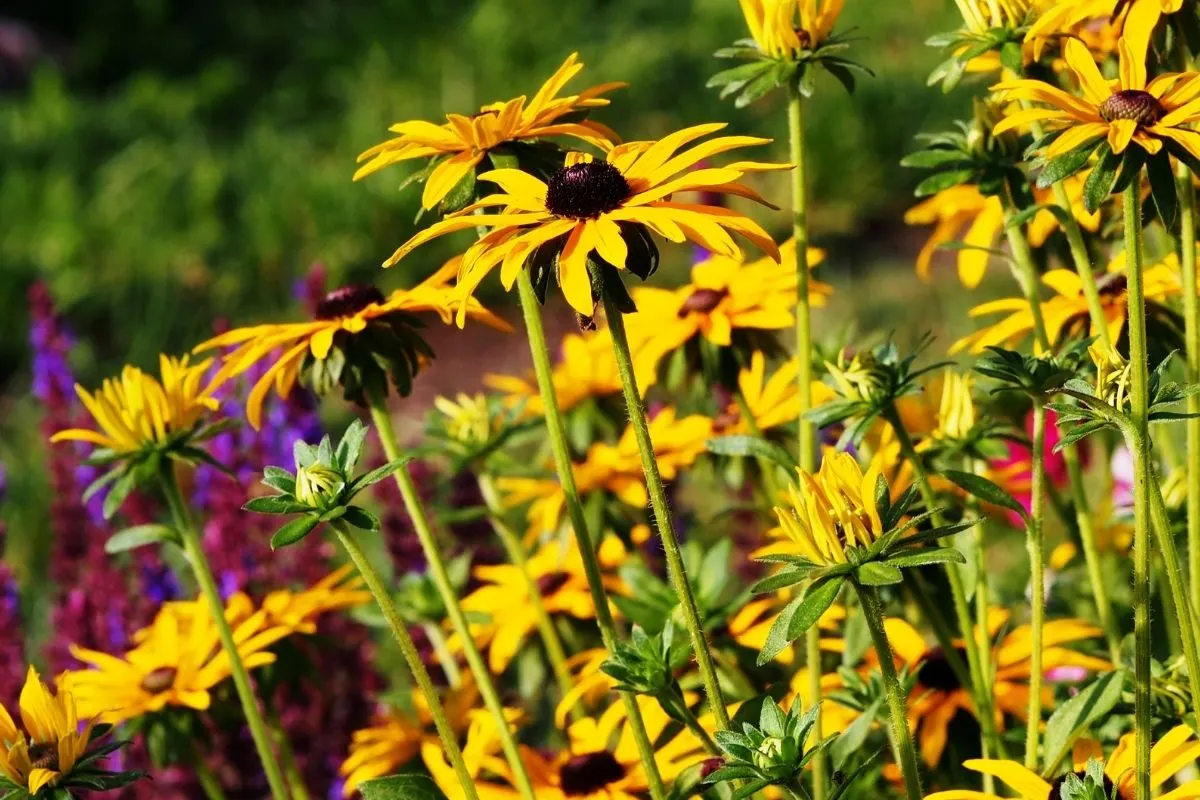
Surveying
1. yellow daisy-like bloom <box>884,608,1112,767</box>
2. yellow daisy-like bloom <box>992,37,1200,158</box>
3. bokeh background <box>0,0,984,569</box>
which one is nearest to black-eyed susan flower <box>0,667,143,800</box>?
yellow daisy-like bloom <box>884,608,1112,767</box>

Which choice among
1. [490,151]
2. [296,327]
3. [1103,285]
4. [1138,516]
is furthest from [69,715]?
[1103,285]

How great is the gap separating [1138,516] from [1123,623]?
1030mm

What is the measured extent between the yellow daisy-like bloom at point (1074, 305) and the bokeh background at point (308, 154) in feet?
8.14

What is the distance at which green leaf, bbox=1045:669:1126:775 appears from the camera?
125cm

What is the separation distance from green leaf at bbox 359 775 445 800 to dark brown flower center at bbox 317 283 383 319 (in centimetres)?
43

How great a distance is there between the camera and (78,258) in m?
5.33

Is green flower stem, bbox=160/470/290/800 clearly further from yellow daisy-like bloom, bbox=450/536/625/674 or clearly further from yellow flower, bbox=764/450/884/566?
yellow flower, bbox=764/450/884/566

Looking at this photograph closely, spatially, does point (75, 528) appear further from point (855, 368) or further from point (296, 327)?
point (855, 368)

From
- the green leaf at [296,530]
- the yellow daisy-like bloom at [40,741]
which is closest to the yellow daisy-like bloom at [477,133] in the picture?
the green leaf at [296,530]

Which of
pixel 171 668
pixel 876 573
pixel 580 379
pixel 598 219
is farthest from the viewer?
pixel 580 379

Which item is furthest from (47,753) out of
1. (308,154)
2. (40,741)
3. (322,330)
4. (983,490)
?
(308,154)

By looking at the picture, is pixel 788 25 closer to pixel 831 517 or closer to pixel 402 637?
pixel 831 517

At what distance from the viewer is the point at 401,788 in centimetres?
134

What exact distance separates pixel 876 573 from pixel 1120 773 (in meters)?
0.33
